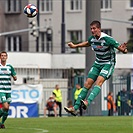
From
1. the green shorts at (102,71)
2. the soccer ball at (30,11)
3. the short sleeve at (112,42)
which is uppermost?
the soccer ball at (30,11)

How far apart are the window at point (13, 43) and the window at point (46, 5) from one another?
3.73 meters

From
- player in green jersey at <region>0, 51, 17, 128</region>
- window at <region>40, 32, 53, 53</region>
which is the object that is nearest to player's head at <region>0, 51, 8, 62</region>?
player in green jersey at <region>0, 51, 17, 128</region>

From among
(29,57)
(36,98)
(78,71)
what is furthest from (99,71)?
(78,71)

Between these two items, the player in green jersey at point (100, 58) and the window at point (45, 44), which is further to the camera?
the window at point (45, 44)

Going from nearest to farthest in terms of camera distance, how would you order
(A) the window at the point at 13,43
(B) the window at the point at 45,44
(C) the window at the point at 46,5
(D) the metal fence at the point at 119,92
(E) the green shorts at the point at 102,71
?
(E) the green shorts at the point at 102,71 < (D) the metal fence at the point at 119,92 < (B) the window at the point at 45,44 < (A) the window at the point at 13,43 < (C) the window at the point at 46,5

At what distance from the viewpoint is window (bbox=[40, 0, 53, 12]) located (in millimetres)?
79500

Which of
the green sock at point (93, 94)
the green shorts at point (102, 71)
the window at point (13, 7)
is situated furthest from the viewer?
the window at point (13, 7)

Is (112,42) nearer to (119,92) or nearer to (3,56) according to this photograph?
(3,56)

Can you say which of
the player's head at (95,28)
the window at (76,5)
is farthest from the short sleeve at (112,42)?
the window at (76,5)

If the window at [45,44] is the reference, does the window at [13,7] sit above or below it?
above

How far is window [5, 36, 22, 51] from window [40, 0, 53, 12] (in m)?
3.73

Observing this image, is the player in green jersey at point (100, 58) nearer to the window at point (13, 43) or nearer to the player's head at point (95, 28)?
the player's head at point (95, 28)

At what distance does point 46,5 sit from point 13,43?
5007mm

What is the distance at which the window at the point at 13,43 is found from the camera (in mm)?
79188
